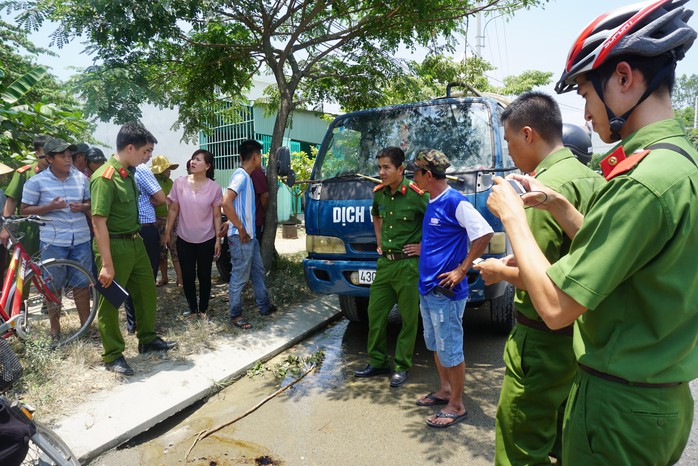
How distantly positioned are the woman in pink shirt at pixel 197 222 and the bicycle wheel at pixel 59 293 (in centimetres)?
98

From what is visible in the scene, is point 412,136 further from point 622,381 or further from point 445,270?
point 622,381

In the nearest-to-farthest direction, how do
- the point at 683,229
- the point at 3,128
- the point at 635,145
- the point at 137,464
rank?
the point at 683,229 → the point at 635,145 → the point at 137,464 → the point at 3,128

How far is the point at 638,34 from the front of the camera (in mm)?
1272

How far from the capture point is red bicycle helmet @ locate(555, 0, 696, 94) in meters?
1.26

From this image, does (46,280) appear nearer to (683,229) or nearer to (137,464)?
(137,464)

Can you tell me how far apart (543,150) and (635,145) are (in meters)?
0.92

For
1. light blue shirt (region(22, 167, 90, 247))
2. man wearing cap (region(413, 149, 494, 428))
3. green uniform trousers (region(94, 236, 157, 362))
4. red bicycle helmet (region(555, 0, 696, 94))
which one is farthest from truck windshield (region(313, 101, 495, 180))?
red bicycle helmet (region(555, 0, 696, 94))

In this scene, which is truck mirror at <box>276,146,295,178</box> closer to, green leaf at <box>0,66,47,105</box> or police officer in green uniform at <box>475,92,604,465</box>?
police officer in green uniform at <box>475,92,604,465</box>

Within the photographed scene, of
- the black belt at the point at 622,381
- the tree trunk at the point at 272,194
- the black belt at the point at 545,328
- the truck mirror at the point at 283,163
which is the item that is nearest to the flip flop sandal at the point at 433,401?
the black belt at the point at 545,328

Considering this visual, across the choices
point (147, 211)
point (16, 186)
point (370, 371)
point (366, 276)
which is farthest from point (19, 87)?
point (370, 371)

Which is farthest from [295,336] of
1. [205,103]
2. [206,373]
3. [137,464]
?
[205,103]

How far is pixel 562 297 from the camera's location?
1.25 m

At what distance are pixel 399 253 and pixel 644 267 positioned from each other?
2.79 m

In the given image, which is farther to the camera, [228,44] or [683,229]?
[228,44]
